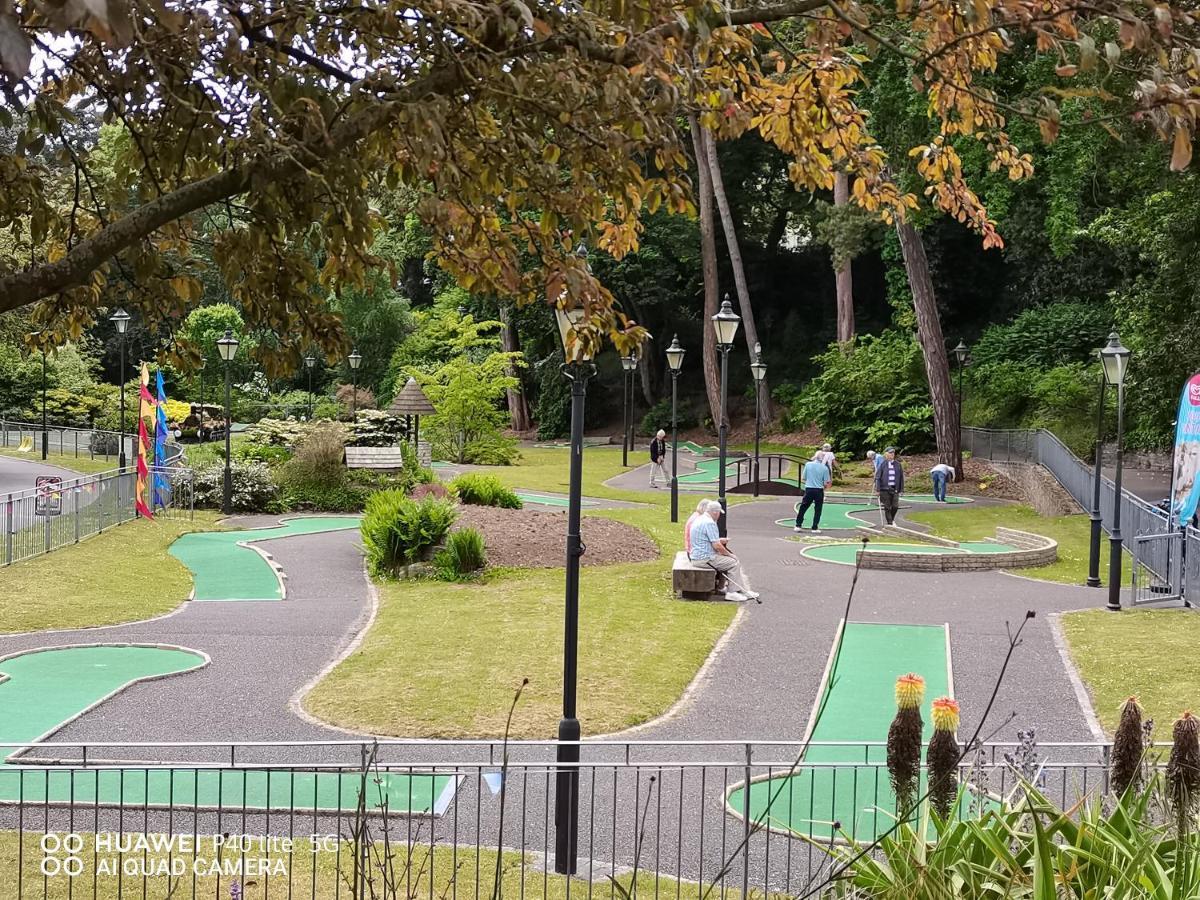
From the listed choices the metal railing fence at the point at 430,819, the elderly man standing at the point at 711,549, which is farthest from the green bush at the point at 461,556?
the metal railing fence at the point at 430,819

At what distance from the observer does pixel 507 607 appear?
15.9 m

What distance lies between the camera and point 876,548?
72.3 ft

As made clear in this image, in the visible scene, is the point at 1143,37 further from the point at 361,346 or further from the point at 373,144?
the point at 361,346

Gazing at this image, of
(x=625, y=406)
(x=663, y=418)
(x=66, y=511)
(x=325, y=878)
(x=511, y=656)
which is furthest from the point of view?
(x=663, y=418)

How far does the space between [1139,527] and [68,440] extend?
118 ft

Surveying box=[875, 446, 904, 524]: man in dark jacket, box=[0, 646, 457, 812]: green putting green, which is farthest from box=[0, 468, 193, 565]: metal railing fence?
box=[875, 446, 904, 524]: man in dark jacket

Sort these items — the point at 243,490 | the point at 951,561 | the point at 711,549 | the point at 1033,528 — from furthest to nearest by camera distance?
the point at 243,490 < the point at 1033,528 < the point at 951,561 < the point at 711,549

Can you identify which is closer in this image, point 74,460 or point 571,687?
point 571,687

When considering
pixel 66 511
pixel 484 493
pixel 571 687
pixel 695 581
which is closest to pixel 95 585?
pixel 66 511

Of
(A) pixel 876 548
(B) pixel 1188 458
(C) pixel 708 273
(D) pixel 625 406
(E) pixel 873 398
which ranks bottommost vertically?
(A) pixel 876 548

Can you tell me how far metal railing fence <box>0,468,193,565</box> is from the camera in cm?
1902

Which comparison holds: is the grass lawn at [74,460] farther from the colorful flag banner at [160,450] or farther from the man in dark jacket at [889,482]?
the man in dark jacket at [889,482]

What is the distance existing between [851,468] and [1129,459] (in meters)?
8.34

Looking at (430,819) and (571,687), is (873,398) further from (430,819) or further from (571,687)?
(430,819)
